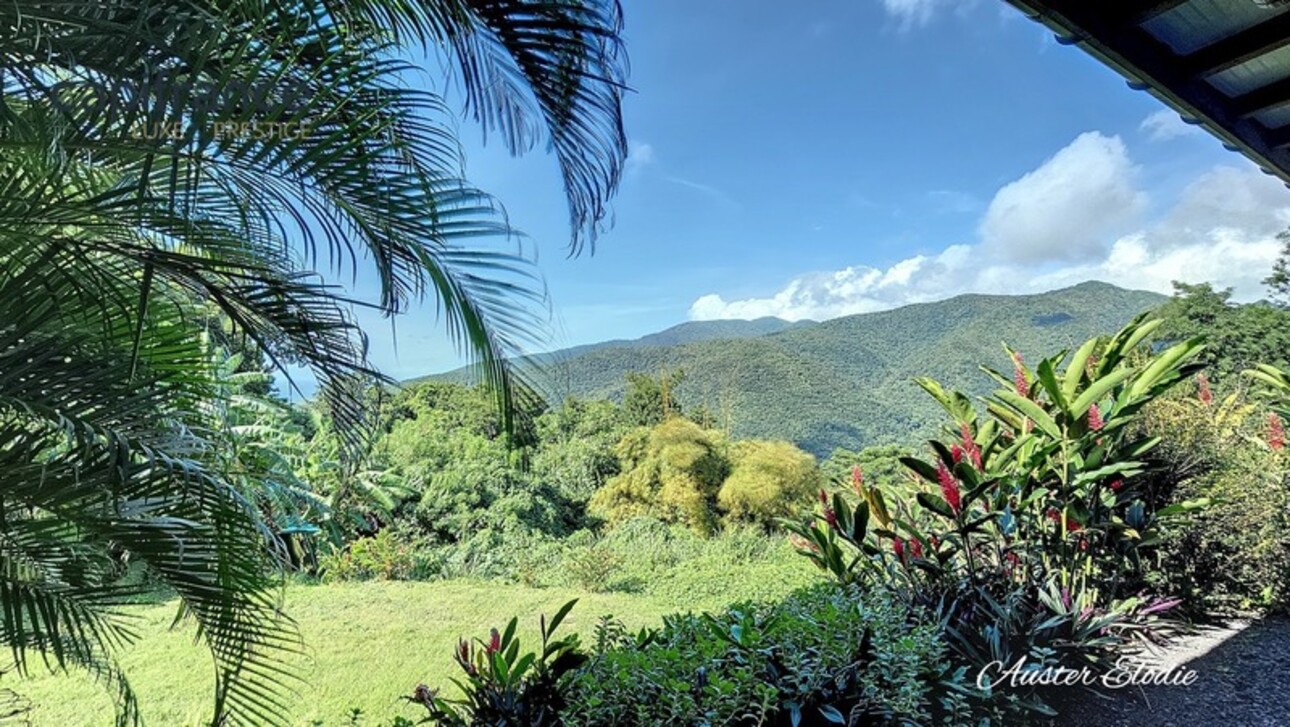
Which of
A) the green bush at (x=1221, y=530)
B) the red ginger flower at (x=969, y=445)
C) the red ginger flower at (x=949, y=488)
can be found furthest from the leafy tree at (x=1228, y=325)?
the red ginger flower at (x=949, y=488)

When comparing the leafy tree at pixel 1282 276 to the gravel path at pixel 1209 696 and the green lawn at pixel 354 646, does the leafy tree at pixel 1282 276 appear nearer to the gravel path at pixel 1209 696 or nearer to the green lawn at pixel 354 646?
the gravel path at pixel 1209 696

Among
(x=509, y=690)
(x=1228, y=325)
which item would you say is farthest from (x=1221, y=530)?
(x=1228, y=325)

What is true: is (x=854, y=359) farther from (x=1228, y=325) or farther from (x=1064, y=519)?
(x=1064, y=519)

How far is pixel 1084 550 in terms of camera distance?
2154 mm

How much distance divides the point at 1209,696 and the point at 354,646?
371cm

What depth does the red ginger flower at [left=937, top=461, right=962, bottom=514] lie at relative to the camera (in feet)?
6.54

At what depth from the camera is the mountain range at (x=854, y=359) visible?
927 cm

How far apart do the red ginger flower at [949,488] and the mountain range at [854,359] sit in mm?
6257

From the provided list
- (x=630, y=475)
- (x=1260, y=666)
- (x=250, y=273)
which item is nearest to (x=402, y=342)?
(x=250, y=273)

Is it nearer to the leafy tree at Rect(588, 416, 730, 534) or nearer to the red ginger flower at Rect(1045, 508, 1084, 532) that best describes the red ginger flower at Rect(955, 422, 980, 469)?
the red ginger flower at Rect(1045, 508, 1084, 532)

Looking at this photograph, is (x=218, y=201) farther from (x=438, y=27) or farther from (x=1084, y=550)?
(x=1084, y=550)

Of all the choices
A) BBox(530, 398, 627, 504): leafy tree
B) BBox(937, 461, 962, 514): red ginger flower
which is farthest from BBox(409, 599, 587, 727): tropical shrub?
BBox(530, 398, 627, 504): leafy tree

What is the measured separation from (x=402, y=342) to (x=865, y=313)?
13771 mm

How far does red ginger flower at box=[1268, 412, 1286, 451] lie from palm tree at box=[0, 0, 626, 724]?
10.8 ft
